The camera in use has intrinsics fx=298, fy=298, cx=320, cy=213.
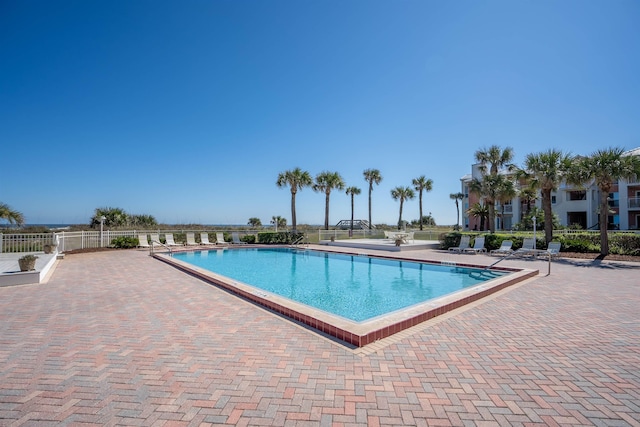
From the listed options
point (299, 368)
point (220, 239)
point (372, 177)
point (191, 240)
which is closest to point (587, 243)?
A: point (299, 368)

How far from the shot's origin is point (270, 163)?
92.6ft

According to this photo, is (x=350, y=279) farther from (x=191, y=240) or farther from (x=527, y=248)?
(x=191, y=240)

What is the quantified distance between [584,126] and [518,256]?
8.42 meters

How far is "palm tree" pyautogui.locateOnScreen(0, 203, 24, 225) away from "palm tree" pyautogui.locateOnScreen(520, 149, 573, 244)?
2471 centimetres

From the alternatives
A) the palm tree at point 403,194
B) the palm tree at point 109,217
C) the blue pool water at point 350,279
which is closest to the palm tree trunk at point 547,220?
the blue pool water at point 350,279

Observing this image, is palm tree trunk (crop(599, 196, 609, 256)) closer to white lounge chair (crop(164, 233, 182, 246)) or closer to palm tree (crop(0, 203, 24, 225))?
white lounge chair (crop(164, 233, 182, 246))

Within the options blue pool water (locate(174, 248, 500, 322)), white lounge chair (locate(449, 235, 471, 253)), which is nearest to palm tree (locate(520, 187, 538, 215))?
white lounge chair (locate(449, 235, 471, 253))

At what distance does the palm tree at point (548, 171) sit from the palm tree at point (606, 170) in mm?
1074

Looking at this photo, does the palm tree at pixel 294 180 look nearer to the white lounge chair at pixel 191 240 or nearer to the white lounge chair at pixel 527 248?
the white lounge chair at pixel 191 240

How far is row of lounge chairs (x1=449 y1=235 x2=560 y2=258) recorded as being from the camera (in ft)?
45.5

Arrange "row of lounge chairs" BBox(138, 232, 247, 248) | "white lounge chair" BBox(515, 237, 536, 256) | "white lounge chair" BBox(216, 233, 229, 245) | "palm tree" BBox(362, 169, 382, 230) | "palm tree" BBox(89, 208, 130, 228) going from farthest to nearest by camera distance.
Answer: "palm tree" BBox(362, 169, 382, 230) < "palm tree" BBox(89, 208, 130, 228) < "white lounge chair" BBox(216, 233, 229, 245) < "row of lounge chairs" BBox(138, 232, 247, 248) < "white lounge chair" BBox(515, 237, 536, 256)

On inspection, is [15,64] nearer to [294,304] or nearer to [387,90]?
[294,304]

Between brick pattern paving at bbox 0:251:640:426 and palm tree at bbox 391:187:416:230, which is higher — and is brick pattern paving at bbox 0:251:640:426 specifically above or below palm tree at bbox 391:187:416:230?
below

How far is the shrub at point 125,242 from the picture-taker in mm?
17547
